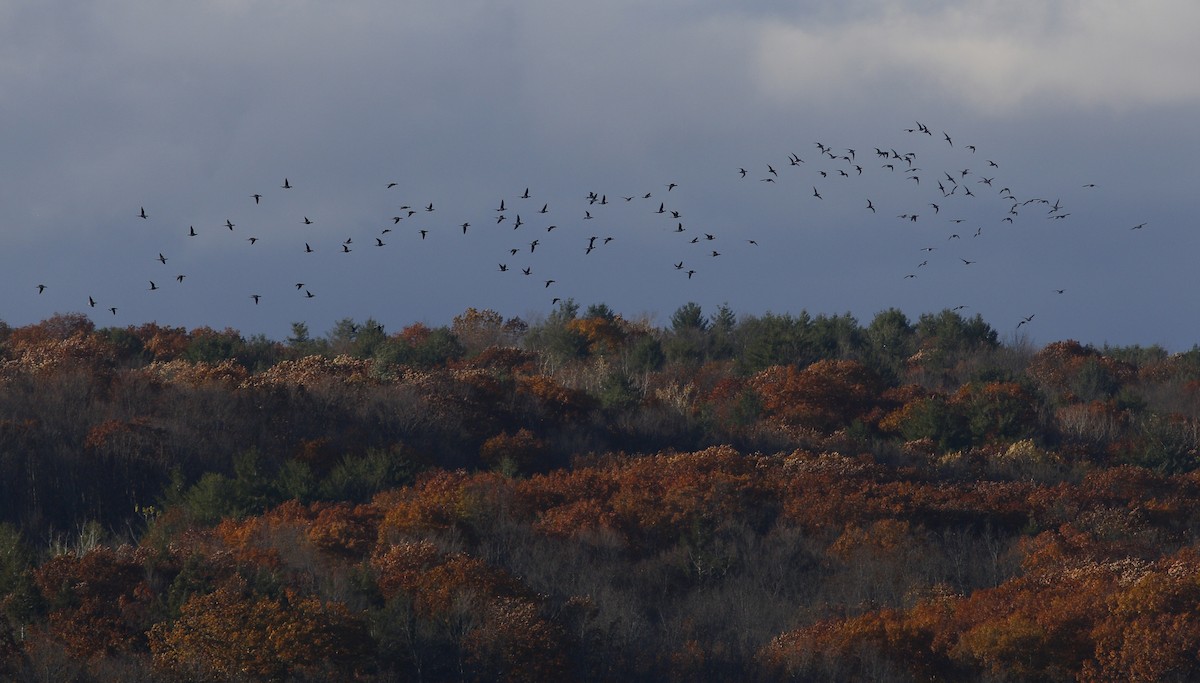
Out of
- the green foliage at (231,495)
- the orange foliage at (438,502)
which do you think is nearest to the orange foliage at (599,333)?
the orange foliage at (438,502)

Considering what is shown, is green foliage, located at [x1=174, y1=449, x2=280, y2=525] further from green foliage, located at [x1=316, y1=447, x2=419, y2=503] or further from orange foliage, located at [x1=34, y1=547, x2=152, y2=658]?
orange foliage, located at [x1=34, y1=547, x2=152, y2=658]

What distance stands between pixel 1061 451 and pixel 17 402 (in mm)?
32331

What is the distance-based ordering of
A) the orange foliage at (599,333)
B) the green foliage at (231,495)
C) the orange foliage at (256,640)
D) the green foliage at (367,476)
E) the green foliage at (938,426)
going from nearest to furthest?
the orange foliage at (256,640) → the green foliage at (231,495) → the green foliage at (367,476) → the green foliage at (938,426) → the orange foliage at (599,333)

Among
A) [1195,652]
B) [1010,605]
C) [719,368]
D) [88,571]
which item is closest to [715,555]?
[1010,605]

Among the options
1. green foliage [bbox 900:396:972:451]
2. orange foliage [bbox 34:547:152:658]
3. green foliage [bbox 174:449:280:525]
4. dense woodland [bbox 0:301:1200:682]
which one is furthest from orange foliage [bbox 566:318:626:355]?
orange foliage [bbox 34:547:152:658]

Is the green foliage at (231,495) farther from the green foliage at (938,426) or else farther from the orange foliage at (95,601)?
the green foliage at (938,426)

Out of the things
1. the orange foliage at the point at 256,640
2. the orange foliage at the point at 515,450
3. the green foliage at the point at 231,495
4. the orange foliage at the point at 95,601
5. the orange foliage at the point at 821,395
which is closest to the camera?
the orange foliage at the point at 256,640

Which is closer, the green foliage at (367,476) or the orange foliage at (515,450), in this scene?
the green foliage at (367,476)

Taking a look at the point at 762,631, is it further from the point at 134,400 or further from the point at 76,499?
the point at 134,400

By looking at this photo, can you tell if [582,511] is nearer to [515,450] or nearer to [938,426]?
[515,450]

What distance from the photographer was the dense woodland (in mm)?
31531

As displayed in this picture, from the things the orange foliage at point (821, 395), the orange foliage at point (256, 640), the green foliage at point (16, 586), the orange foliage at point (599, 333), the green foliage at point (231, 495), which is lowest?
the orange foliage at point (256, 640)

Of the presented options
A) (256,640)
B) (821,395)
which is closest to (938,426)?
(821,395)

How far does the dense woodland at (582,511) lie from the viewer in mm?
31531
